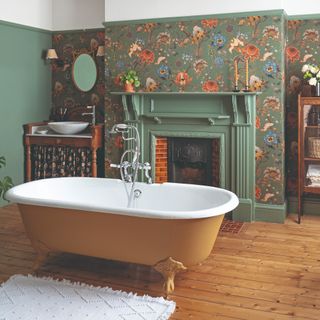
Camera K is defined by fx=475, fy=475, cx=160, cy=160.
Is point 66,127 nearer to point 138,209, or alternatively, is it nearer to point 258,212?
point 258,212

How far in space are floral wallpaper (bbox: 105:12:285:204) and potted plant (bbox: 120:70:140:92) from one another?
0.30 ft

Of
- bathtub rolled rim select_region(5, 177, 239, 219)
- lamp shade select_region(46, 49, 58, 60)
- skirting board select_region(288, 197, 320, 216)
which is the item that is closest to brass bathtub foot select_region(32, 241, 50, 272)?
bathtub rolled rim select_region(5, 177, 239, 219)

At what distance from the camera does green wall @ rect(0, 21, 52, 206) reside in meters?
5.63

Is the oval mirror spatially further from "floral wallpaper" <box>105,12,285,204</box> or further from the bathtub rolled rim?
the bathtub rolled rim

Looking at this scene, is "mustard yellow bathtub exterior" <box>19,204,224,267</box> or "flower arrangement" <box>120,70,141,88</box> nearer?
"mustard yellow bathtub exterior" <box>19,204,224,267</box>

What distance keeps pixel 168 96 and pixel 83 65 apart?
149 cm

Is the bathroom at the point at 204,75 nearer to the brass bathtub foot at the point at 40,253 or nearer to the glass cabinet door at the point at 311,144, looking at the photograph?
the glass cabinet door at the point at 311,144

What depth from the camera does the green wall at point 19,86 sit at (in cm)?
563

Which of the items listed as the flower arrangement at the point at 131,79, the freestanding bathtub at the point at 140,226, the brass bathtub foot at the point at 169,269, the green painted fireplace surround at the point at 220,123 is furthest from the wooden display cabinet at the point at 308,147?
the brass bathtub foot at the point at 169,269

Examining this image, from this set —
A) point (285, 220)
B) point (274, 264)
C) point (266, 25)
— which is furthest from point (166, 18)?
point (274, 264)

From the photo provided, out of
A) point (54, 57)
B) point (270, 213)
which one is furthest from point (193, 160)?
point (54, 57)

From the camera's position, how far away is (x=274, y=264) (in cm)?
382

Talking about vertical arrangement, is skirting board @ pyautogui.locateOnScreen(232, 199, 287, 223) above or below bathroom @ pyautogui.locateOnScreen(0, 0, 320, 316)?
below

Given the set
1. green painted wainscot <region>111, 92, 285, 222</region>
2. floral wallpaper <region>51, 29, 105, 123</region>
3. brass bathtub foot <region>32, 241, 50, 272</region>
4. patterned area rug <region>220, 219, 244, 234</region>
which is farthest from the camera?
floral wallpaper <region>51, 29, 105, 123</region>
